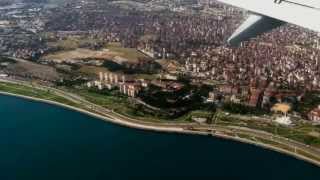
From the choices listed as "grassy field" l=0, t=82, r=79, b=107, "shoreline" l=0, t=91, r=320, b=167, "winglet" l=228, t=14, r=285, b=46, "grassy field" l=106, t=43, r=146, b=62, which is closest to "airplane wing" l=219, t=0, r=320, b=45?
"winglet" l=228, t=14, r=285, b=46

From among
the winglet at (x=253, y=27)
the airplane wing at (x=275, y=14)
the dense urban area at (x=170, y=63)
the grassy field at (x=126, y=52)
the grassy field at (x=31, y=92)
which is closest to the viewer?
the airplane wing at (x=275, y=14)

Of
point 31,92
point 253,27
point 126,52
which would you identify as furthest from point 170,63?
point 253,27

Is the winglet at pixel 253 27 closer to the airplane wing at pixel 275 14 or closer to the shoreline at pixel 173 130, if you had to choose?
the airplane wing at pixel 275 14

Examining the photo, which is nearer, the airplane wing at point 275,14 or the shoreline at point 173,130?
the airplane wing at point 275,14

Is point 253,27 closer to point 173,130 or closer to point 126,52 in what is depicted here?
point 173,130

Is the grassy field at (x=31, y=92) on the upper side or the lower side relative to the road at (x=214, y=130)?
upper

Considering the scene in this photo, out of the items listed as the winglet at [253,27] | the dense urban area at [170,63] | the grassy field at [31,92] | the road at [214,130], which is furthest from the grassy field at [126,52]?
the winglet at [253,27]

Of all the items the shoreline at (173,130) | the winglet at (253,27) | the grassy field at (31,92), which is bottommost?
the shoreline at (173,130)
